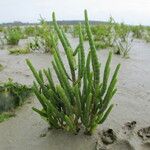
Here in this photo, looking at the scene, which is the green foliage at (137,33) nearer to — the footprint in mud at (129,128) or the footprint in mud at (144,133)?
the footprint in mud at (129,128)

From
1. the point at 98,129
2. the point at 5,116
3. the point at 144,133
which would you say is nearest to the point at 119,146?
the point at 144,133

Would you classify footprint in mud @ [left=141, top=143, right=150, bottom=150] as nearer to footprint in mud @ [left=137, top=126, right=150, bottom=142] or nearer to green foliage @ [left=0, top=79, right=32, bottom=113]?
footprint in mud @ [left=137, top=126, right=150, bottom=142]

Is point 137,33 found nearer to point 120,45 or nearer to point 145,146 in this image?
point 120,45

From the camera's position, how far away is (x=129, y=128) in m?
3.15

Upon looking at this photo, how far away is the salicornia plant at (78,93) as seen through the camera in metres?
2.81

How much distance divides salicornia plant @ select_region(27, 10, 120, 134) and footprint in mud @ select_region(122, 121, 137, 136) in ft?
0.70

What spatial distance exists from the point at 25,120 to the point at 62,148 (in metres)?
0.72

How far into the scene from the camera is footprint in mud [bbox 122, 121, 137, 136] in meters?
3.05

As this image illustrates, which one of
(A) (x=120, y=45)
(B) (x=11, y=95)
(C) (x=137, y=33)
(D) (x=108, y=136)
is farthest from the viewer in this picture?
(C) (x=137, y=33)

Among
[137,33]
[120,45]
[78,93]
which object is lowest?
[137,33]

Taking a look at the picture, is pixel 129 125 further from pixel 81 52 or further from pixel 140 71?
pixel 140 71

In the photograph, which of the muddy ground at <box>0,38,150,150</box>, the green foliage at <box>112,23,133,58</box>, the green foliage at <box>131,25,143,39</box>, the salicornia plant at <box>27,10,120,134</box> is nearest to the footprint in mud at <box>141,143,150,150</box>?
the muddy ground at <box>0,38,150,150</box>

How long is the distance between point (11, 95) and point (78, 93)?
1210mm

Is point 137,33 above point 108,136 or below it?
below
